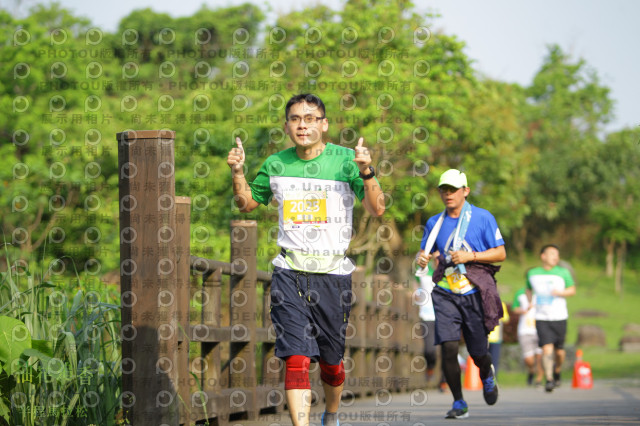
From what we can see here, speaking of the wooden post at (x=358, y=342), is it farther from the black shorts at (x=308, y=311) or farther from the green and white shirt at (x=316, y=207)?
the green and white shirt at (x=316, y=207)

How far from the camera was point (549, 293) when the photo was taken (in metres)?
14.1

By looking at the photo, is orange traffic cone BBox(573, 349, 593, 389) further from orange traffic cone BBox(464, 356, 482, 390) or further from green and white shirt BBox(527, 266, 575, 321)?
green and white shirt BBox(527, 266, 575, 321)

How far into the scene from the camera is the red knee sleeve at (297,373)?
5414 millimetres

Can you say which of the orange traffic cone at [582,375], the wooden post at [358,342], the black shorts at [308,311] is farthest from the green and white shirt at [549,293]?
the black shorts at [308,311]

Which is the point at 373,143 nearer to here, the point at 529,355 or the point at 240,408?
the point at 529,355

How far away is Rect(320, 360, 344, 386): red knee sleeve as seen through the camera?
19.4 feet

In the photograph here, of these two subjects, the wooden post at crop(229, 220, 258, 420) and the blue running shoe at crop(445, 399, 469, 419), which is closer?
the wooden post at crop(229, 220, 258, 420)

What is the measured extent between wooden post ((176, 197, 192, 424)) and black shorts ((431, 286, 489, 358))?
10.1 ft

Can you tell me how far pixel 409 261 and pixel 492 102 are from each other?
22.2 ft

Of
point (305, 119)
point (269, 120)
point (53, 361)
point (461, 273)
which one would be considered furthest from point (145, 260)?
point (269, 120)

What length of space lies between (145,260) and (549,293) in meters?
9.89

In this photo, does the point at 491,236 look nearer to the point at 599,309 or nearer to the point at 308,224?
the point at 308,224

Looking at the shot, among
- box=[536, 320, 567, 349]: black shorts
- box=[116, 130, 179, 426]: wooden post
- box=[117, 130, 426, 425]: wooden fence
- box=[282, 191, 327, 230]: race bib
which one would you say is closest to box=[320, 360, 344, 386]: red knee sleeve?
box=[117, 130, 426, 425]: wooden fence

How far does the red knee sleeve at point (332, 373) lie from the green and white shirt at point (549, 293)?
8.67 metres
